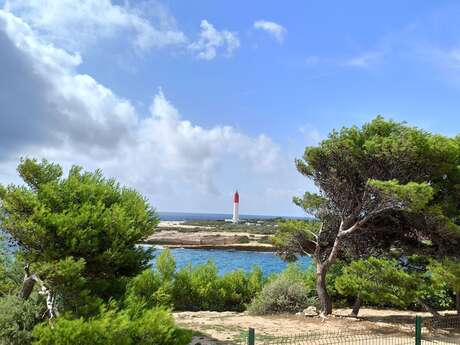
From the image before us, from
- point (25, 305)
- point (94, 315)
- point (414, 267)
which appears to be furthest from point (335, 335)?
point (25, 305)

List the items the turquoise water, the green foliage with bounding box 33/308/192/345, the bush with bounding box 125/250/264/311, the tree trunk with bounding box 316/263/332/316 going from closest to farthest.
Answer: the green foliage with bounding box 33/308/192/345, the tree trunk with bounding box 316/263/332/316, the bush with bounding box 125/250/264/311, the turquoise water

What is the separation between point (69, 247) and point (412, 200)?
330 inches

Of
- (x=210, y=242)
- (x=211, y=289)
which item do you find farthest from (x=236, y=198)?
(x=211, y=289)

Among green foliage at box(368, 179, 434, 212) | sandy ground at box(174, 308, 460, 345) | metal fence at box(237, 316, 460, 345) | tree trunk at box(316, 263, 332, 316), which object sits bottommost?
sandy ground at box(174, 308, 460, 345)

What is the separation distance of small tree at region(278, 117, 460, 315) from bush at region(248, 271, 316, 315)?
3.76 ft

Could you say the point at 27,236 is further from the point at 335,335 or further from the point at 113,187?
the point at 335,335

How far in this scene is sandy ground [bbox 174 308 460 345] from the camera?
1191cm

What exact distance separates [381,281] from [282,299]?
13.2 feet

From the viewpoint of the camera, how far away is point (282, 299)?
1617cm

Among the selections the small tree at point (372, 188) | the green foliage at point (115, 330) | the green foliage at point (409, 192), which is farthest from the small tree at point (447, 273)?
the green foliage at point (115, 330)

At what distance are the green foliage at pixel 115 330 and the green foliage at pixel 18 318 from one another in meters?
0.35

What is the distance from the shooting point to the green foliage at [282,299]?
16.1 meters

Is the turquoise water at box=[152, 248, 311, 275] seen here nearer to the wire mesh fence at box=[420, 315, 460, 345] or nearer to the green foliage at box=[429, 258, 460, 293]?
the wire mesh fence at box=[420, 315, 460, 345]

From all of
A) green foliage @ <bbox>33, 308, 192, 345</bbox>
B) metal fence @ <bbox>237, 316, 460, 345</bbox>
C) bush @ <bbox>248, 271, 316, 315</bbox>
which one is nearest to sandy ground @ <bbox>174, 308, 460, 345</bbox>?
metal fence @ <bbox>237, 316, 460, 345</bbox>
